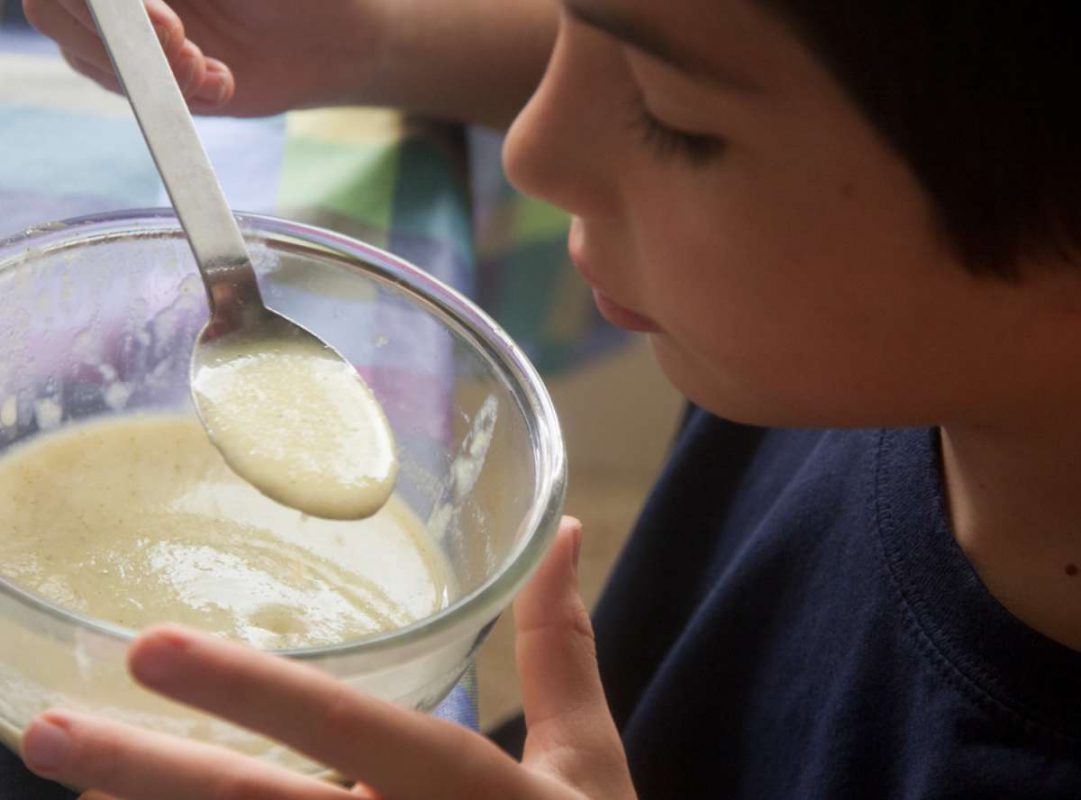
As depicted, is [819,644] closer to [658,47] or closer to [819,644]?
[819,644]

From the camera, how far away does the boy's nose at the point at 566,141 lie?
1.52 feet

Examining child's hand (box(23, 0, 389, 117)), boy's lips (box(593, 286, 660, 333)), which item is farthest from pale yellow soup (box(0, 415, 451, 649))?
child's hand (box(23, 0, 389, 117))

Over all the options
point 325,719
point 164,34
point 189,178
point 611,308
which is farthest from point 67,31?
point 325,719

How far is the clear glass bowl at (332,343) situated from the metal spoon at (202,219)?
4 centimetres

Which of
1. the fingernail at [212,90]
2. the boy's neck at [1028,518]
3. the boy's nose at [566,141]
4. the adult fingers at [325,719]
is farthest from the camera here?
the fingernail at [212,90]

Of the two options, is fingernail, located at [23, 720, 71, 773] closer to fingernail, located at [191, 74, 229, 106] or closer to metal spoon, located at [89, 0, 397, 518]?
metal spoon, located at [89, 0, 397, 518]

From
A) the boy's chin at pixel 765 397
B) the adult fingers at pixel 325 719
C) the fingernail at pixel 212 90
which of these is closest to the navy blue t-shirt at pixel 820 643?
the boy's chin at pixel 765 397

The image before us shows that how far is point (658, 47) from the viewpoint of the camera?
16.8 inches

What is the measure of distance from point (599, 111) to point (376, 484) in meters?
0.16

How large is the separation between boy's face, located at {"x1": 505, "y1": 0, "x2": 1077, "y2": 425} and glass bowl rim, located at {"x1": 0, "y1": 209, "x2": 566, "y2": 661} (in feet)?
0.18

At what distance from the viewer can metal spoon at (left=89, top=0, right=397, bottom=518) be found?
1.73 ft

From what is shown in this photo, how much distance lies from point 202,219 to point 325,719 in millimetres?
225

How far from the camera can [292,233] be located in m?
0.58

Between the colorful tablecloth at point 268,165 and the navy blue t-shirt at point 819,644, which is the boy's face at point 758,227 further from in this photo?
the colorful tablecloth at point 268,165
